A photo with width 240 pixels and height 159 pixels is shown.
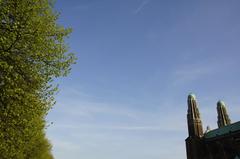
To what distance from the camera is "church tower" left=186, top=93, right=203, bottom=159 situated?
6969 centimetres

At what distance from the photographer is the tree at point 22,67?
15484mm

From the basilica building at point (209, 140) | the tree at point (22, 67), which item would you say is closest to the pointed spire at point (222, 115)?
the basilica building at point (209, 140)

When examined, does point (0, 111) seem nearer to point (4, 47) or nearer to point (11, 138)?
point (11, 138)

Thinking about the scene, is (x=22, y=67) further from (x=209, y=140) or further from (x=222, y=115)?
(x=222, y=115)

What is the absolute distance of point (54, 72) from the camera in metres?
18.1

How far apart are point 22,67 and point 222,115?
85.6m

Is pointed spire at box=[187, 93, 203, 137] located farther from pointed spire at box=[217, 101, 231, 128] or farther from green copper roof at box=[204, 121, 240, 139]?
pointed spire at box=[217, 101, 231, 128]

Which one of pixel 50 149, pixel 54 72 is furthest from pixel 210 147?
pixel 54 72

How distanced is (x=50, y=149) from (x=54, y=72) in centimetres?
3272

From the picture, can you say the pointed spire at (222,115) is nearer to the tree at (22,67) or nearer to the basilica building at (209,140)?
the basilica building at (209,140)

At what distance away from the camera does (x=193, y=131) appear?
2867 inches

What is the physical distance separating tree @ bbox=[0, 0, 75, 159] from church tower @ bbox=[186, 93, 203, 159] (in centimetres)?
6034

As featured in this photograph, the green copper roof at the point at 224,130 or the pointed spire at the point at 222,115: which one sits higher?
the pointed spire at the point at 222,115

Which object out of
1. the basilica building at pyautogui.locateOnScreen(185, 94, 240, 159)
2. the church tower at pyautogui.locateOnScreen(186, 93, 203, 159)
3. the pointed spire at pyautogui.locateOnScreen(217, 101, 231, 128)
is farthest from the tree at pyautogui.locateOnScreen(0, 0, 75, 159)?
the pointed spire at pyautogui.locateOnScreen(217, 101, 231, 128)
